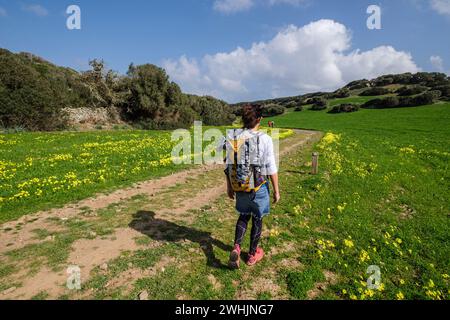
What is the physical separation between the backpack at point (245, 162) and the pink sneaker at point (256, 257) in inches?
65.9

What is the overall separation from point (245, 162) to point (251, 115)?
869 millimetres

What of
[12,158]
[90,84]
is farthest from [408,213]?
[90,84]

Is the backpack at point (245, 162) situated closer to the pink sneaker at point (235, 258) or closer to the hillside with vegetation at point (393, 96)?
the pink sneaker at point (235, 258)

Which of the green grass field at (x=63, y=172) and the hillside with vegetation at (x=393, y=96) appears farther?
the hillside with vegetation at (x=393, y=96)

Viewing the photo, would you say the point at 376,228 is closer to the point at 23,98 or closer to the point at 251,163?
the point at 251,163

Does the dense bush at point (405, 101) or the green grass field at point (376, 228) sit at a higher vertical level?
the dense bush at point (405, 101)

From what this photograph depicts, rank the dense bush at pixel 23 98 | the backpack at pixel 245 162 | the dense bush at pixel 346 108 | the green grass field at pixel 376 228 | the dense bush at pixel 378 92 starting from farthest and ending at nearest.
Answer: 1. the dense bush at pixel 378 92
2. the dense bush at pixel 346 108
3. the dense bush at pixel 23 98
4. the green grass field at pixel 376 228
5. the backpack at pixel 245 162

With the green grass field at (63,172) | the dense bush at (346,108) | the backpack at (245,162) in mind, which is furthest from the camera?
the dense bush at (346,108)

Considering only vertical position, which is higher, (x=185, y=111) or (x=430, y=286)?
(x=185, y=111)

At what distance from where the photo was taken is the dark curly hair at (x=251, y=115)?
15.4 feet

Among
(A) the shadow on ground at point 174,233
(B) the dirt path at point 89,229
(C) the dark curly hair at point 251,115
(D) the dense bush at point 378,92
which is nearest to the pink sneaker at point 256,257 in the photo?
(A) the shadow on ground at point 174,233
